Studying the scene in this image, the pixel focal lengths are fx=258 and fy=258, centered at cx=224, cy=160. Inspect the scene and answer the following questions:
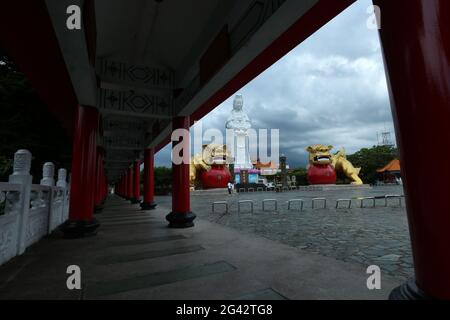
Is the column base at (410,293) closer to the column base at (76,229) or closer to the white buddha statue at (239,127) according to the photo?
the column base at (76,229)

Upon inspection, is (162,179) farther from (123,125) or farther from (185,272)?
(185,272)

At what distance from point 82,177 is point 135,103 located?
7.09 ft

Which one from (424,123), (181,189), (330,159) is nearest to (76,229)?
(181,189)

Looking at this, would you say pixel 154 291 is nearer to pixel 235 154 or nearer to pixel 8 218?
pixel 8 218

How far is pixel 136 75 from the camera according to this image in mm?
6113

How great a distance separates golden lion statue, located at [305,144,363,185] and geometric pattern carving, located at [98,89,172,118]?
28.6 meters

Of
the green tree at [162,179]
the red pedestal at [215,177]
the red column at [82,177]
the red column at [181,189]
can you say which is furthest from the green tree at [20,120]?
the green tree at [162,179]

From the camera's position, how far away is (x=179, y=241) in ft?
15.8

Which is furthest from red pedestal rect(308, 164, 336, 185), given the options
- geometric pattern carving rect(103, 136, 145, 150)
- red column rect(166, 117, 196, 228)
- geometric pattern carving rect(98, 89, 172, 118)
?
geometric pattern carving rect(98, 89, 172, 118)

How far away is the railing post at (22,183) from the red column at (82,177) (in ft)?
3.17

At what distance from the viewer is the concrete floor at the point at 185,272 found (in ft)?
7.98

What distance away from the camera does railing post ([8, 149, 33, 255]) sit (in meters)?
4.10
